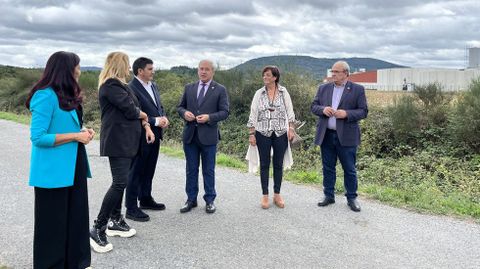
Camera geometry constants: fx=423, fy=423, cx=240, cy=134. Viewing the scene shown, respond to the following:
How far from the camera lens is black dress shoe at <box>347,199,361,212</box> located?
Answer: 5715mm

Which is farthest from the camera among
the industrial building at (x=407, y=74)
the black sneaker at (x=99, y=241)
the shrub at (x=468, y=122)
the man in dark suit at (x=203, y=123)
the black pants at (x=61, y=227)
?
the industrial building at (x=407, y=74)

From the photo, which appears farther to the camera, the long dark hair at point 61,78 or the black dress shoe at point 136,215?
the black dress shoe at point 136,215

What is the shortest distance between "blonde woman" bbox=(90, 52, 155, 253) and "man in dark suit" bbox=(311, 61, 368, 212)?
2687 mm

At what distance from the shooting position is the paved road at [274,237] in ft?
13.5

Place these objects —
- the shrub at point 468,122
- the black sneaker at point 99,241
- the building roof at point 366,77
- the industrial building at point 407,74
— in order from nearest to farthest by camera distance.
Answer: the black sneaker at point 99,241 < the shrub at point 468,122 < the industrial building at point 407,74 < the building roof at point 366,77

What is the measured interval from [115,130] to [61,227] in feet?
4.07

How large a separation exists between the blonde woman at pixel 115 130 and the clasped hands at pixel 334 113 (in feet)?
8.44

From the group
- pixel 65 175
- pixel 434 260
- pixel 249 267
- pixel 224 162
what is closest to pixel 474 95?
pixel 224 162

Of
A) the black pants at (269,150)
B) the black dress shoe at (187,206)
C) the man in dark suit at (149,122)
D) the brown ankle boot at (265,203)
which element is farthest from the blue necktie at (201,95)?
the brown ankle boot at (265,203)

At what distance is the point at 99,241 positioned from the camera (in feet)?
14.4

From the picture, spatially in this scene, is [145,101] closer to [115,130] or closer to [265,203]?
[115,130]

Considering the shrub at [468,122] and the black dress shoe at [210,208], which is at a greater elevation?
the shrub at [468,122]

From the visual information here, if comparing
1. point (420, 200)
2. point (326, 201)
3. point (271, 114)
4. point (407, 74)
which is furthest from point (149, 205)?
point (407, 74)

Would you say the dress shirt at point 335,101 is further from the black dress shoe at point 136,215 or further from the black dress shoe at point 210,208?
the black dress shoe at point 136,215
